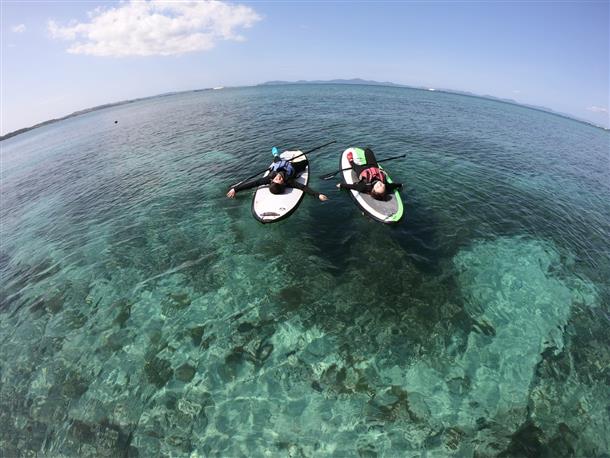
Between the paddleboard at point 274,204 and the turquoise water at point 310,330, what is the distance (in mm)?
1292

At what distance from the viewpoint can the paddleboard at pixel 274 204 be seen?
1496 cm

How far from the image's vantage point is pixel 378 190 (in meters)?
15.5

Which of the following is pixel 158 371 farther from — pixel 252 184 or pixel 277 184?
pixel 277 184

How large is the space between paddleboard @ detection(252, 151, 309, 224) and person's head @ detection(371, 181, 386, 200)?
4.38 metres

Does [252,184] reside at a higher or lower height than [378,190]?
higher

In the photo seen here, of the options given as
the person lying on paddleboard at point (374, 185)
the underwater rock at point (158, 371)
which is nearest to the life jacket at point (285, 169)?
the person lying on paddleboard at point (374, 185)

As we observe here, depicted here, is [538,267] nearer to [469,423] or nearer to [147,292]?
[469,423]

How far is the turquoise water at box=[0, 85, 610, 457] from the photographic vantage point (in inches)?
326

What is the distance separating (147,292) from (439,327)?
13240 mm

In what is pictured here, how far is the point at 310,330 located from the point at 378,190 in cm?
892

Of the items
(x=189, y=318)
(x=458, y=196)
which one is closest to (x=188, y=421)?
(x=189, y=318)

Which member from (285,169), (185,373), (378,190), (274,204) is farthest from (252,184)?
(185,373)

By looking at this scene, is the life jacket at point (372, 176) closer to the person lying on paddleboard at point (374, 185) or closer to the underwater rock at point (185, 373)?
the person lying on paddleboard at point (374, 185)

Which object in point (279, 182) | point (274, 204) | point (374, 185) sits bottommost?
point (274, 204)
